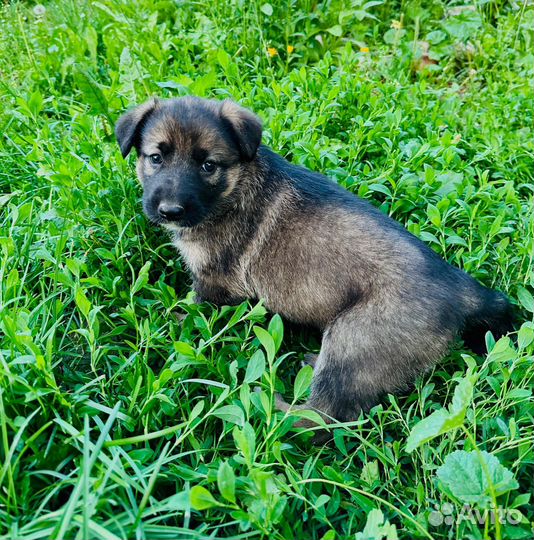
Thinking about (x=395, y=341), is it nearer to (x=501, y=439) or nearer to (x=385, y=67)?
(x=501, y=439)

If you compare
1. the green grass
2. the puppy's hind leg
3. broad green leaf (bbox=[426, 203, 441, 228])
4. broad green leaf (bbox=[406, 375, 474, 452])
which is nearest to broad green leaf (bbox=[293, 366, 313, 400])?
the green grass

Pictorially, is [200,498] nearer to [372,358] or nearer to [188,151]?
[372,358]

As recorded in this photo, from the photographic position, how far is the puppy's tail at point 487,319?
9.62 feet

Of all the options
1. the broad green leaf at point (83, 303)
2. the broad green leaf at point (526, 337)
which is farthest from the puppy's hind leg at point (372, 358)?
the broad green leaf at point (83, 303)

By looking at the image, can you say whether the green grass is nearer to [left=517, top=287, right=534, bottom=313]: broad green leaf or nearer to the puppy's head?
[left=517, top=287, right=534, bottom=313]: broad green leaf

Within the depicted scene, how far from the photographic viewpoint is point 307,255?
3121 mm

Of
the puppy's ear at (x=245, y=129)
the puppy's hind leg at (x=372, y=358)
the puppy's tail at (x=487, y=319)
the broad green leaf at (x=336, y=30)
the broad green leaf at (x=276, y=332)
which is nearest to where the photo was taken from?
the broad green leaf at (x=276, y=332)

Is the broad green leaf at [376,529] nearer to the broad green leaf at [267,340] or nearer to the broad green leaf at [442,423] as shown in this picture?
the broad green leaf at [442,423]

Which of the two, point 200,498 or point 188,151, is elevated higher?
point 188,151

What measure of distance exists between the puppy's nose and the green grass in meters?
0.30

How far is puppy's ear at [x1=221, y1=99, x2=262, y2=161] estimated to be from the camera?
3.18 meters

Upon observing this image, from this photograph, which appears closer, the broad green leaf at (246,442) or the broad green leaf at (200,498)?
the broad green leaf at (200,498)

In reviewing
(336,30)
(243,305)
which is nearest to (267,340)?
(243,305)

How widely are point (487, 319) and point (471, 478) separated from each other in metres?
1.11
